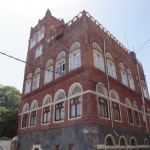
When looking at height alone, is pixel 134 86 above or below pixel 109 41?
below

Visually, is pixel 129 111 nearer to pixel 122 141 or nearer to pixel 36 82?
pixel 122 141

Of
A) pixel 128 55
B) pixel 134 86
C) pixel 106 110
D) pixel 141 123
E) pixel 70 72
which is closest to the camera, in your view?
pixel 106 110

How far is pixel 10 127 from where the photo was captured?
85.9 feet

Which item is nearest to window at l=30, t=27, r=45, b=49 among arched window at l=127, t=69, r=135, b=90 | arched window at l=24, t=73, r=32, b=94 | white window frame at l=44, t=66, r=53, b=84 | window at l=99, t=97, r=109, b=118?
arched window at l=24, t=73, r=32, b=94

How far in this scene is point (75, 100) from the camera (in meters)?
13.9

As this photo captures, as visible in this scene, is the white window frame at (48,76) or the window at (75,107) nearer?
the window at (75,107)

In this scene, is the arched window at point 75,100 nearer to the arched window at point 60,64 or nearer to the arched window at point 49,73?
the arched window at point 60,64

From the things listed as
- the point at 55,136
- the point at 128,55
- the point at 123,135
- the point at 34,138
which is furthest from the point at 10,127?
the point at 128,55

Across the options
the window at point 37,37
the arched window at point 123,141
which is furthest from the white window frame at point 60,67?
the arched window at point 123,141

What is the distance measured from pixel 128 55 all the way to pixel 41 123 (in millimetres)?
13721

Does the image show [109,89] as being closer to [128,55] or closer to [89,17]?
[89,17]

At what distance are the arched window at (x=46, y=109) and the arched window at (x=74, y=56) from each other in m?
3.85

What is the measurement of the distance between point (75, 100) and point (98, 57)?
4.55 metres

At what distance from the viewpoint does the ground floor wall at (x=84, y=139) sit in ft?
38.7
